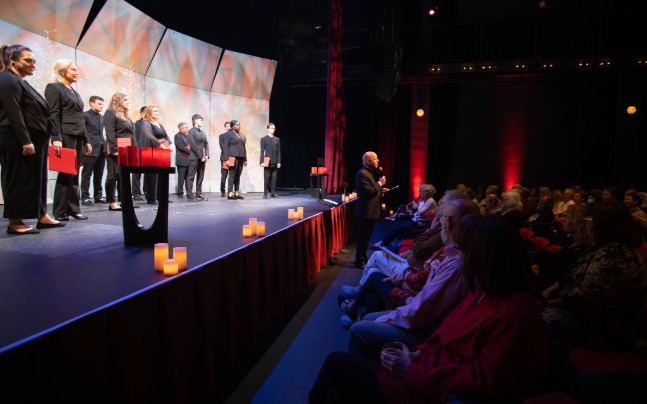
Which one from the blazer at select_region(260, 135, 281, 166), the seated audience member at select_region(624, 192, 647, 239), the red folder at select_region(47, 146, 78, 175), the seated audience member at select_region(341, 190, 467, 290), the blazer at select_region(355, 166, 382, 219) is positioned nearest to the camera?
the seated audience member at select_region(341, 190, 467, 290)

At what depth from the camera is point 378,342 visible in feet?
5.41

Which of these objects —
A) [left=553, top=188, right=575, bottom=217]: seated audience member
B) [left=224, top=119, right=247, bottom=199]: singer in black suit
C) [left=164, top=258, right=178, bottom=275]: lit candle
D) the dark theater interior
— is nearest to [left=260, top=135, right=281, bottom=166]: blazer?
[left=224, top=119, right=247, bottom=199]: singer in black suit

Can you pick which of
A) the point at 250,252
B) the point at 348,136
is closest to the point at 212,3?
the point at 348,136

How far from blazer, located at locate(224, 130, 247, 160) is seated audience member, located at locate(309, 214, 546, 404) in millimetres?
5479

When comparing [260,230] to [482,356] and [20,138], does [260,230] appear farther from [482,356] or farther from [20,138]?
[482,356]

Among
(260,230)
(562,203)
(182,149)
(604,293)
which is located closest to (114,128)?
(182,149)

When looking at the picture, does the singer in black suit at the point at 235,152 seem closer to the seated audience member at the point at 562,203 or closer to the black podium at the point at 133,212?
the black podium at the point at 133,212

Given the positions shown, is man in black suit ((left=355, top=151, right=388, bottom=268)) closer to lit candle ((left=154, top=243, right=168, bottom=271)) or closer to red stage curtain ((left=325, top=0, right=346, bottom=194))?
red stage curtain ((left=325, top=0, right=346, bottom=194))

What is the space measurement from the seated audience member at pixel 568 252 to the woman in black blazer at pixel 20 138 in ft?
11.0

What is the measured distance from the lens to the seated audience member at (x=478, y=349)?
39.6 inches

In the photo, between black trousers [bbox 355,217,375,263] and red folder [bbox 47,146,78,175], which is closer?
red folder [bbox 47,146,78,175]

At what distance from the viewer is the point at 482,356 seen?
105 cm

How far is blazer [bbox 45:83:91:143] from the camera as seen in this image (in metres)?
3.29

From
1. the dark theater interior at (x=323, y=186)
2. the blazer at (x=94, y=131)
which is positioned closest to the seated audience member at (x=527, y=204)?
the dark theater interior at (x=323, y=186)
